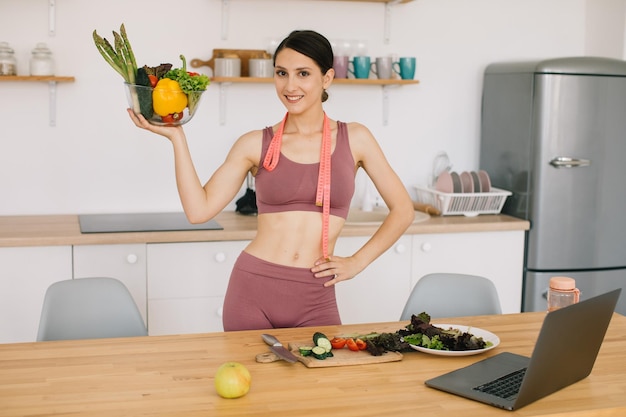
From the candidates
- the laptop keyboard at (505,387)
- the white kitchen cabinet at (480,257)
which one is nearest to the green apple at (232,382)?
the laptop keyboard at (505,387)

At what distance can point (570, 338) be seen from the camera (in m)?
1.91

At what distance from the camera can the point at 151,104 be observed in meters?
2.25

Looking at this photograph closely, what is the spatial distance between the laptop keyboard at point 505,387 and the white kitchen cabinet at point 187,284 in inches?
73.1

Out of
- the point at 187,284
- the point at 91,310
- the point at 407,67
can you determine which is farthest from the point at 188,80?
the point at 407,67

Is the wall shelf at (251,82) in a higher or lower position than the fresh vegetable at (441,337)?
higher

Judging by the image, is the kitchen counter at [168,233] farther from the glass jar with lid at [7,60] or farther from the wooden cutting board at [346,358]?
the wooden cutting board at [346,358]

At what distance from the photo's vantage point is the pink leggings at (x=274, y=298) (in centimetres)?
264

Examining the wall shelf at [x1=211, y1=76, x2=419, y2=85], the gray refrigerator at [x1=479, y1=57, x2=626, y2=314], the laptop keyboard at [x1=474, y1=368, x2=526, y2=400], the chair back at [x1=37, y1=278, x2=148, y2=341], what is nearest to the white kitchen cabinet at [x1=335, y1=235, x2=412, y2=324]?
the gray refrigerator at [x1=479, y1=57, x2=626, y2=314]

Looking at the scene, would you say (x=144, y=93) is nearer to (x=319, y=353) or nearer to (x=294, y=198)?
(x=294, y=198)

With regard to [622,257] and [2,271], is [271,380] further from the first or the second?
[622,257]

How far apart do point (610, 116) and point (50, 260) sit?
267cm

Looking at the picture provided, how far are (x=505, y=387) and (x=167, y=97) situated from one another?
1.11 meters

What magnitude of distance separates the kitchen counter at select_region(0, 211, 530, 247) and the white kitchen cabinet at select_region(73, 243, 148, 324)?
4 centimetres

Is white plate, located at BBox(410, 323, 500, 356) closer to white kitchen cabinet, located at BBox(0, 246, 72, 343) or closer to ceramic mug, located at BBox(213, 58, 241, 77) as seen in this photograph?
white kitchen cabinet, located at BBox(0, 246, 72, 343)
